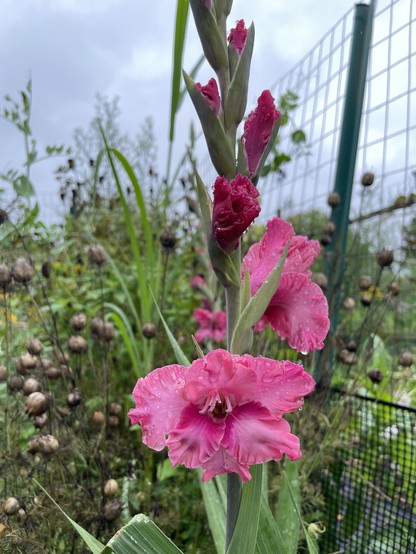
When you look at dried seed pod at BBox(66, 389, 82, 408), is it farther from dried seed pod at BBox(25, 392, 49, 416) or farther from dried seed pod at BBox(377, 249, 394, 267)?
dried seed pod at BBox(377, 249, 394, 267)

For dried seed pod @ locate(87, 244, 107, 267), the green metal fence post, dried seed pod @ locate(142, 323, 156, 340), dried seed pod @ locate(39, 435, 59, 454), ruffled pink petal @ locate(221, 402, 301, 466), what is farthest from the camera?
the green metal fence post

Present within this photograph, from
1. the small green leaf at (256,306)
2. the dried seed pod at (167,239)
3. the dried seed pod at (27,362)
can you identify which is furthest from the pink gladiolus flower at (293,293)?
the dried seed pod at (167,239)

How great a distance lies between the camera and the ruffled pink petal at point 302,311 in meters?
0.98

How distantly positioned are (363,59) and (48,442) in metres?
2.56

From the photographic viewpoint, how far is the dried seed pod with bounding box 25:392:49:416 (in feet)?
4.30

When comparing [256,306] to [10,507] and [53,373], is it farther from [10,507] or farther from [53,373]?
[53,373]

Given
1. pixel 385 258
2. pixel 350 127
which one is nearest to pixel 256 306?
pixel 385 258

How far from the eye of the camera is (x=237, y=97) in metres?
0.93

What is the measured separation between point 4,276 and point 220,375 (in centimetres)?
98

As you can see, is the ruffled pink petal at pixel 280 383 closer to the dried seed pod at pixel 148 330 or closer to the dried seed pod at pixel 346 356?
the dried seed pod at pixel 148 330

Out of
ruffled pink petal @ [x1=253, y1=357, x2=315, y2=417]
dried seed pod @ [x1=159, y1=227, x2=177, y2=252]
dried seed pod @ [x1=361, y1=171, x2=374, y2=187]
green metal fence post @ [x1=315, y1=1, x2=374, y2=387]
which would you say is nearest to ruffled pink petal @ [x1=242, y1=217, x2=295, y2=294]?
ruffled pink petal @ [x1=253, y1=357, x2=315, y2=417]

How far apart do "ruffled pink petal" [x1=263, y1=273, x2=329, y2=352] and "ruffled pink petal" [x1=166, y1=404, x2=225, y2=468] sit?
246 mm

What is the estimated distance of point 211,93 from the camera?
35.8 inches

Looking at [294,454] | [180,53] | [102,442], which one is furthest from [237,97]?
[102,442]
